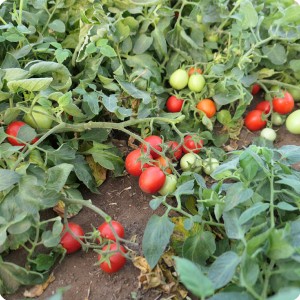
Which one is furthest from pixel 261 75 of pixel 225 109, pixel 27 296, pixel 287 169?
pixel 27 296

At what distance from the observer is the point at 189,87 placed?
2.25 metres

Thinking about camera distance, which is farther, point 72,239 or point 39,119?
point 39,119

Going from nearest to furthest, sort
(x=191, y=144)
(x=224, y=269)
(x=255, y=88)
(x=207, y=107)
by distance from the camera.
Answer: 1. (x=224, y=269)
2. (x=191, y=144)
3. (x=207, y=107)
4. (x=255, y=88)

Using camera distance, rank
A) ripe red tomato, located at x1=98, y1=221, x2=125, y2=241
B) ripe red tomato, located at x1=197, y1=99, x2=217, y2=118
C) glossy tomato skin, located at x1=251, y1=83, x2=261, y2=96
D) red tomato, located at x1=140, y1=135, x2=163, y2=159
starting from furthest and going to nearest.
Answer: glossy tomato skin, located at x1=251, y1=83, x2=261, y2=96 → ripe red tomato, located at x1=197, y1=99, x2=217, y2=118 → red tomato, located at x1=140, y1=135, x2=163, y2=159 → ripe red tomato, located at x1=98, y1=221, x2=125, y2=241

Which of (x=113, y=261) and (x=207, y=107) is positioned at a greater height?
(x=207, y=107)

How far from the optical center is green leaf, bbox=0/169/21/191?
1.56 m

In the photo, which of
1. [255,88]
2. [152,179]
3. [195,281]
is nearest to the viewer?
[195,281]

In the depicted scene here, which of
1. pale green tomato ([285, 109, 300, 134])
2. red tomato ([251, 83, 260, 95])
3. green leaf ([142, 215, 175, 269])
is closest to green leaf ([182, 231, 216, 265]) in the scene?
green leaf ([142, 215, 175, 269])

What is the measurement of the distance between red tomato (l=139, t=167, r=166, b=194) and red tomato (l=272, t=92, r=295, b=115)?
2.81 ft

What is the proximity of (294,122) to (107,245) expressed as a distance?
3.91ft

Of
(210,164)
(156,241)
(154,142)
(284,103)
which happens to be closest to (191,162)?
(210,164)

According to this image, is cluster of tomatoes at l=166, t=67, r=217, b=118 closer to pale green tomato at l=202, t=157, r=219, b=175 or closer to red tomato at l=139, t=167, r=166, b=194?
pale green tomato at l=202, t=157, r=219, b=175

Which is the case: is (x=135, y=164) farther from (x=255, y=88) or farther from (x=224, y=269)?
(x=255, y=88)

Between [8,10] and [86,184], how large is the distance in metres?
Result: 0.96
